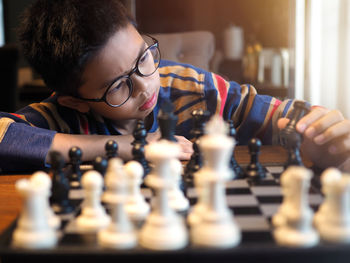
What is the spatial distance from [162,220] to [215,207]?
0.28 feet

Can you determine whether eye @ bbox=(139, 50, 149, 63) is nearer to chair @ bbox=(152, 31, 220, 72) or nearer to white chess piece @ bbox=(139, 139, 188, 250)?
white chess piece @ bbox=(139, 139, 188, 250)

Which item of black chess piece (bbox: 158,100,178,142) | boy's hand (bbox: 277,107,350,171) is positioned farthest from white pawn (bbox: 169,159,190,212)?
boy's hand (bbox: 277,107,350,171)

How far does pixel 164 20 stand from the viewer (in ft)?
12.8

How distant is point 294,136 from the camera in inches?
41.3

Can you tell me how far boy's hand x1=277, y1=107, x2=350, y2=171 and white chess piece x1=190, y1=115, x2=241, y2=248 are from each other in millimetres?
474

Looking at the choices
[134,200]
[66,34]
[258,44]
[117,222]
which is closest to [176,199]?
[134,200]

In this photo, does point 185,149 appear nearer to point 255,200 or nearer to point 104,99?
point 104,99

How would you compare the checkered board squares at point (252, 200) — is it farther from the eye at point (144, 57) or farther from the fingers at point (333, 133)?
the eye at point (144, 57)

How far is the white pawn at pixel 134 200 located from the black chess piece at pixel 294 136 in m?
0.40

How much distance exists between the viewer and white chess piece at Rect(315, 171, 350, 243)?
2.10 feet

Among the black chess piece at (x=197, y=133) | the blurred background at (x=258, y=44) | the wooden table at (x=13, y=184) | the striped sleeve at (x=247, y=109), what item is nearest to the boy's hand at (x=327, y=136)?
the wooden table at (x=13, y=184)

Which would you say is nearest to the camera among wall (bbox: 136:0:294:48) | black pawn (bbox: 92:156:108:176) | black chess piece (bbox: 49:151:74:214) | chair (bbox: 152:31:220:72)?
black chess piece (bbox: 49:151:74:214)

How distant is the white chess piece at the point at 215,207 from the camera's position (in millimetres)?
632

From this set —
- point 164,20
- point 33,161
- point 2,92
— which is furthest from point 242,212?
point 2,92
